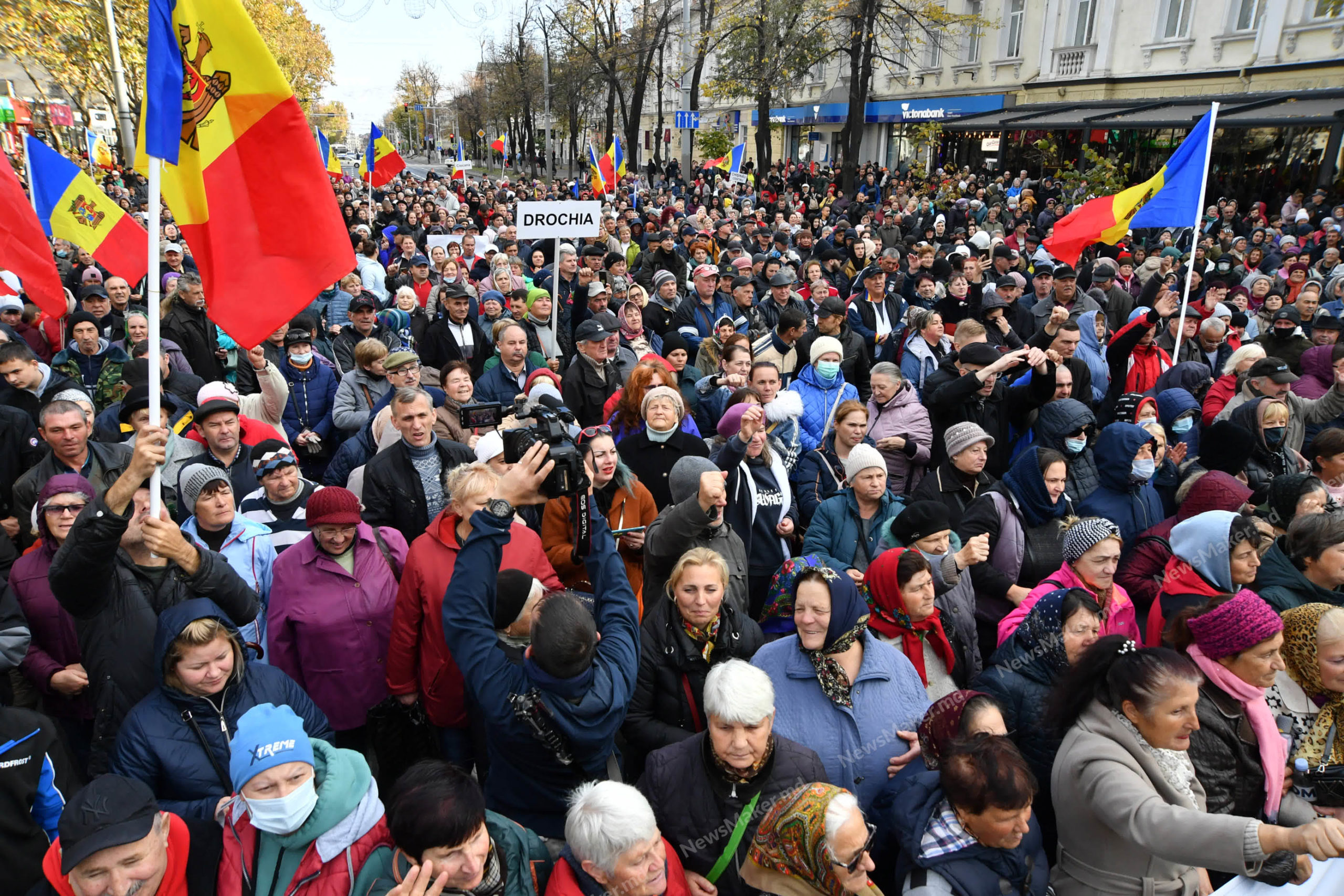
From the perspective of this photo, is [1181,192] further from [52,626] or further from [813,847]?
[52,626]

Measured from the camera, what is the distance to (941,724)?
9.34 feet

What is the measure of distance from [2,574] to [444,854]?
9.46 feet

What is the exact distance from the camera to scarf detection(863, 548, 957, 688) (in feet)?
11.5

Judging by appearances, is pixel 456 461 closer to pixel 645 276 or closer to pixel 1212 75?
pixel 645 276

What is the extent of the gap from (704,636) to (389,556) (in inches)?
61.4

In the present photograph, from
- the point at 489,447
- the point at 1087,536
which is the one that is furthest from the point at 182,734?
the point at 1087,536

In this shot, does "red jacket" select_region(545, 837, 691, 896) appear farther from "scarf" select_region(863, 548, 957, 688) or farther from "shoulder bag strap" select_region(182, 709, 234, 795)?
"scarf" select_region(863, 548, 957, 688)

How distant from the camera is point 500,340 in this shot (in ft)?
20.7

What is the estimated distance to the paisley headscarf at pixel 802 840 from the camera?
2275 mm

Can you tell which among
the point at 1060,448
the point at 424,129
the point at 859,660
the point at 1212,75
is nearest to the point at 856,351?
the point at 1060,448

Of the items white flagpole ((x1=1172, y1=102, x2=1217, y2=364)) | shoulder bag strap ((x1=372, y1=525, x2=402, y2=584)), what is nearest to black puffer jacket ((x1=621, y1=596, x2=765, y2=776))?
shoulder bag strap ((x1=372, y1=525, x2=402, y2=584))

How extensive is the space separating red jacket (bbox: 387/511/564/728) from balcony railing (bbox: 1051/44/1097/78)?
2950 centimetres

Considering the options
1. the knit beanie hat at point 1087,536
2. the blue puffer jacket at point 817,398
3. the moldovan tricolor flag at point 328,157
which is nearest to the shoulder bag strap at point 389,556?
the blue puffer jacket at point 817,398

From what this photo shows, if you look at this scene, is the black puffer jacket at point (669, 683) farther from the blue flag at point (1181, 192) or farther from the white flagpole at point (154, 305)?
the blue flag at point (1181, 192)
